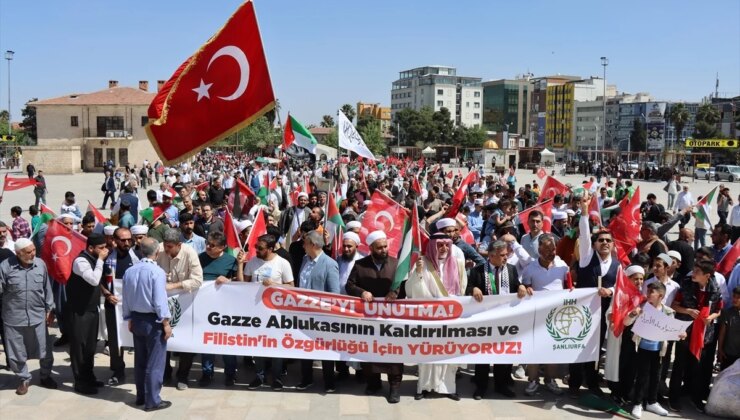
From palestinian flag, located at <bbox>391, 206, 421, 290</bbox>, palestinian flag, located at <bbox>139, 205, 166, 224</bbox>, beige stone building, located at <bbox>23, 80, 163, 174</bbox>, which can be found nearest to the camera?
palestinian flag, located at <bbox>391, 206, 421, 290</bbox>

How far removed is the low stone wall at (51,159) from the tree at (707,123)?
8569cm

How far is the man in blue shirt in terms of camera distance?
19.0 ft

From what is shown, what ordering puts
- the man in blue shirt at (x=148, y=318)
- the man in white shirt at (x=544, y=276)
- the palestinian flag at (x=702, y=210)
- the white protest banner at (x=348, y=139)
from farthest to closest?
the white protest banner at (x=348, y=139)
the palestinian flag at (x=702, y=210)
the man in white shirt at (x=544, y=276)
the man in blue shirt at (x=148, y=318)

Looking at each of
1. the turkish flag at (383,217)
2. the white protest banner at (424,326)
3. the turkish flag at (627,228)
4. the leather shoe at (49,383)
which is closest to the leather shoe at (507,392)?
the white protest banner at (424,326)

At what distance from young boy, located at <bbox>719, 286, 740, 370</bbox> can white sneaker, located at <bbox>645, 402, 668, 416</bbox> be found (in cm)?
73

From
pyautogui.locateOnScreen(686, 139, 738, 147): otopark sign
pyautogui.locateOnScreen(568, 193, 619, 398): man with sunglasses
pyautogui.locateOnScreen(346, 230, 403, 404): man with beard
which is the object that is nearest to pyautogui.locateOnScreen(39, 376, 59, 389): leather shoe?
pyautogui.locateOnScreen(346, 230, 403, 404): man with beard

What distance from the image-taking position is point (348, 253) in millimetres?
6844

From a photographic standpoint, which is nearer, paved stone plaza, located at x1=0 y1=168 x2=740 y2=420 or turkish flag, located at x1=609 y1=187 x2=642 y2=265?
paved stone plaza, located at x1=0 y1=168 x2=740 y2=420

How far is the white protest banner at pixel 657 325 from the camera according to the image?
582 centimetres

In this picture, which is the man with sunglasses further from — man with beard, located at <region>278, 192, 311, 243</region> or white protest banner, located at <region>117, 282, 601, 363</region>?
man with beard, located at <region>278, 192, 311, 243</region>

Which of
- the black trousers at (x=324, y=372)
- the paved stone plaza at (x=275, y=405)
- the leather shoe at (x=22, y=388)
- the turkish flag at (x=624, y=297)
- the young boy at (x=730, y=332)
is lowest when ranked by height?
the paved stone plaza at (x=275, y=405)

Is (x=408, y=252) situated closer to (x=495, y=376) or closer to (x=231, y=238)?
(x=495, y=376)

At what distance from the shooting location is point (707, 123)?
330 ft

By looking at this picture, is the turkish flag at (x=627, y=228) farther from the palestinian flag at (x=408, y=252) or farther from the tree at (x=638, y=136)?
the tree at (x=638, y=136)
